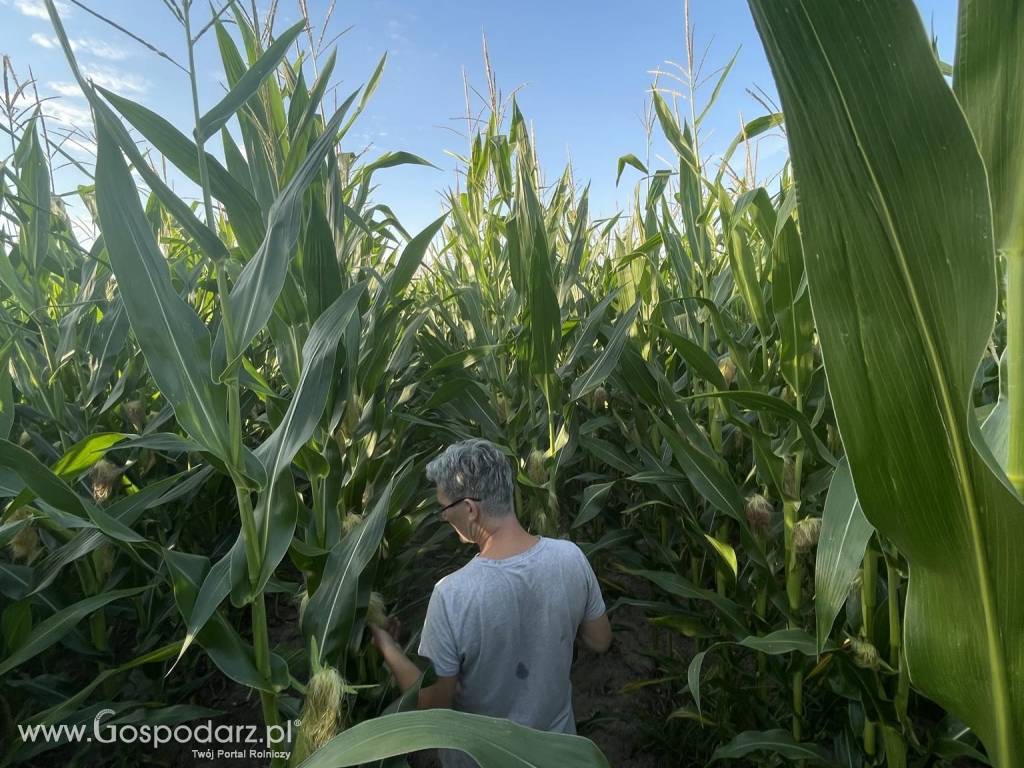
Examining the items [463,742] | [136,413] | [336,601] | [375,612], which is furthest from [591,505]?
[136,413]

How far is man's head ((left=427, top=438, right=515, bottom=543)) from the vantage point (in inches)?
55.2

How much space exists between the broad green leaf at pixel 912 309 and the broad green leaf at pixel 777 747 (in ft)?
2.82

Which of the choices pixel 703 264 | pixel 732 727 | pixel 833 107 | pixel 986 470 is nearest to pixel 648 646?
pixel 732 727

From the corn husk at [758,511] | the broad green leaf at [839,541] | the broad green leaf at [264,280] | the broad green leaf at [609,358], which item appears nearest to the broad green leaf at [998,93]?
the broad green leaf at [839,541]

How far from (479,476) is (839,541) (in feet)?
2.69

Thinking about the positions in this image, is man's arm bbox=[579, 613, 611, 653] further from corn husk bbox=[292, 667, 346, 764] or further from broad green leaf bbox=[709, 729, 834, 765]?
corn husk bbox=[292, 667, 346, 764]

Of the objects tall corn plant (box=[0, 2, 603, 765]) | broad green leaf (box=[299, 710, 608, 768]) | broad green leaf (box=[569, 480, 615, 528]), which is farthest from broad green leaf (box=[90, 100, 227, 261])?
broad green leaf (box=[569, 480, 615, 528])

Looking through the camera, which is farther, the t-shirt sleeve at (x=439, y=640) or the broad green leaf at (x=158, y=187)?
the t-shirt sleeve at (x=439, y=640)

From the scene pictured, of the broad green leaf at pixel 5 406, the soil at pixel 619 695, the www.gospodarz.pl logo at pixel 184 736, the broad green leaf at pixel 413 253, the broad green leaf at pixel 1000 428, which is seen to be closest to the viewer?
the broad green leaf at pixel 1000 428

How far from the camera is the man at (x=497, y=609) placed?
1360 mm

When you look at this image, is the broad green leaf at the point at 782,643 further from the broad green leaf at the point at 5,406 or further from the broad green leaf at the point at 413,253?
the broad green leaf at the point at 5,406

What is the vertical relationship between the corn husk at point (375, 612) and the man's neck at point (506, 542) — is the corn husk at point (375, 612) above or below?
below

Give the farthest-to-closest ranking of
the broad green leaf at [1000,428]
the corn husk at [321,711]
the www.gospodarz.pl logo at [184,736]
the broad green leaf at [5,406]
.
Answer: the broad green leaf at [5,406] → the www.gospodarz.pl logo at [184,736] → the corn husk at [321,711] → the broad green leaf at [1000,428]

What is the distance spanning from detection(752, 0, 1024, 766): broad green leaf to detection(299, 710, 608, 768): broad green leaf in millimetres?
321
